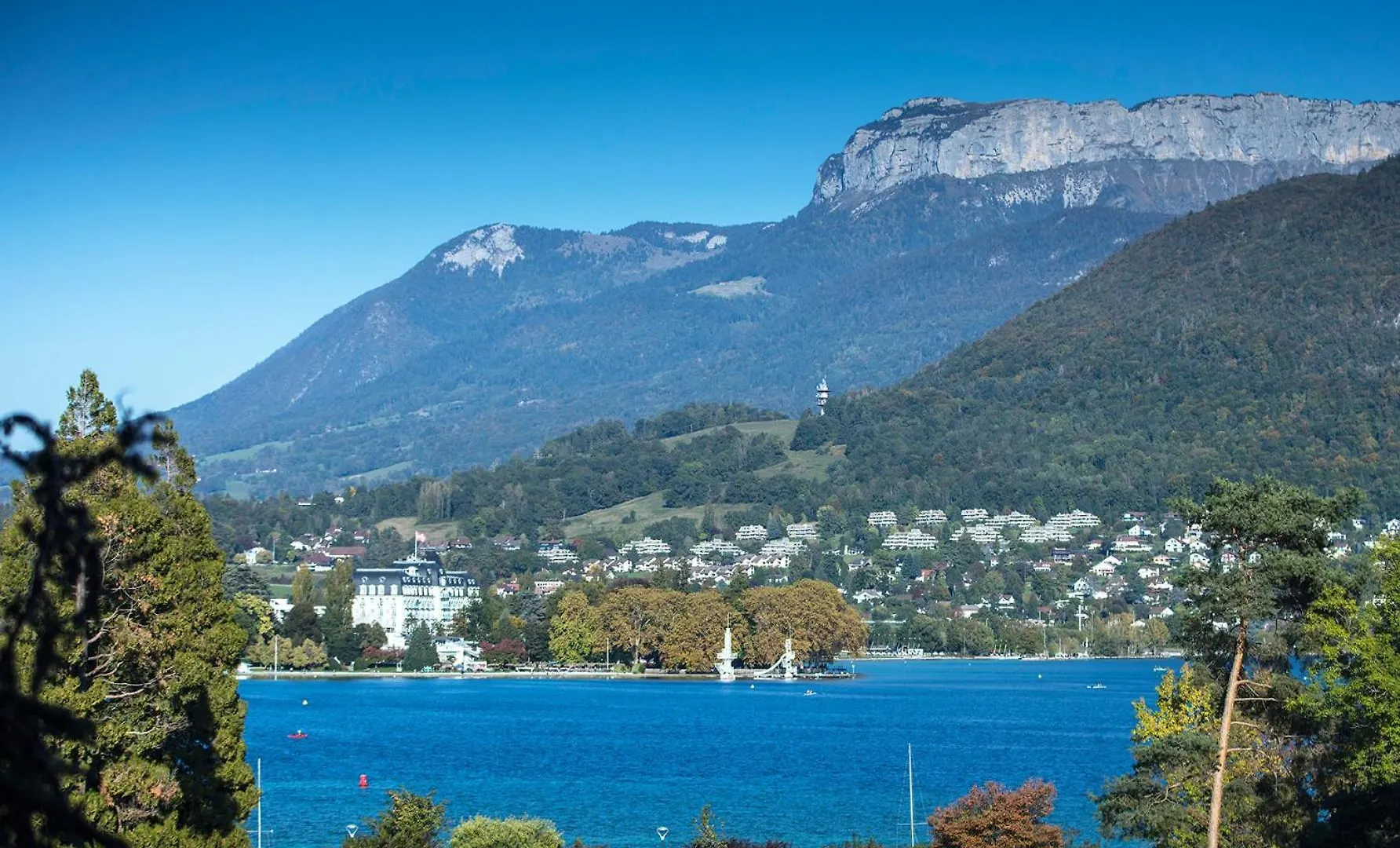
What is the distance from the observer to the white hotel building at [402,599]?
140 meters

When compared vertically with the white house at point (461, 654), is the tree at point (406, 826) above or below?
below

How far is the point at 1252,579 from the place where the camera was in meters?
23.0

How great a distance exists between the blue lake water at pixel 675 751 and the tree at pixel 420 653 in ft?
15.3

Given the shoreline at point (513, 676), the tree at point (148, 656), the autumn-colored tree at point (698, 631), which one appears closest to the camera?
the tree at point (148, 656)

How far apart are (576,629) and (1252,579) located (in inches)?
3809

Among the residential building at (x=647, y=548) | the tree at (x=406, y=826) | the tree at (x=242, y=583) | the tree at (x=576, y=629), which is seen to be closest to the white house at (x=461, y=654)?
the tree at (x=576, y=629)

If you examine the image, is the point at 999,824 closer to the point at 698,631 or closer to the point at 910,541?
the point at 698,631

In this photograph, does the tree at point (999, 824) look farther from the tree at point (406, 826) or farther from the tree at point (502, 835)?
the tree at point (406, 826)

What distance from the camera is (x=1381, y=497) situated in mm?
171250

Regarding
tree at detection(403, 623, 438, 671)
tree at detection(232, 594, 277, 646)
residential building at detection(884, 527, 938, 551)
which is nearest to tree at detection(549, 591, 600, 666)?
tree at detection(403, 623, 438, 671)

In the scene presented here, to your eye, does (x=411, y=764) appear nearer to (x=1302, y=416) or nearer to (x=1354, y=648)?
(x=1354, y=648)

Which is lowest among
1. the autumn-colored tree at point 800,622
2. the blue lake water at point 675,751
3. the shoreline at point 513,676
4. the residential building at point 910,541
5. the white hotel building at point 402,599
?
the blue lake water at point 675,751

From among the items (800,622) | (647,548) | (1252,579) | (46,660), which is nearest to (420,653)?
(800,622)

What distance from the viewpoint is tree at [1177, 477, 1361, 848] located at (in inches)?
894
